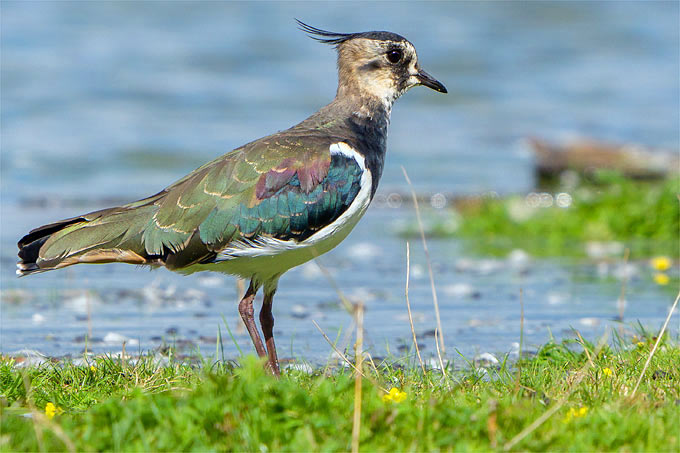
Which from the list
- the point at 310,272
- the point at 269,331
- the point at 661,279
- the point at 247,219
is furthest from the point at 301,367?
the point at 661,279

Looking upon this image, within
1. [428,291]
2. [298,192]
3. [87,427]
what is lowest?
[428,291]

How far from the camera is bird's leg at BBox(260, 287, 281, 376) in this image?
550 cm

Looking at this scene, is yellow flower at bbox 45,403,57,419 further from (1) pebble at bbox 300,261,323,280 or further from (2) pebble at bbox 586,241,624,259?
(2) pebble at bbox 586,241,624,259

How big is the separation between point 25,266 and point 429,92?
703 inches

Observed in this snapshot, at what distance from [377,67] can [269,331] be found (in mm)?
1946

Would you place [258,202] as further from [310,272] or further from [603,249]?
[603,249]

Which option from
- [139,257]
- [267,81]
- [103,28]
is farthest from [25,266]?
[103,28]

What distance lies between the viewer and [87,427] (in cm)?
365

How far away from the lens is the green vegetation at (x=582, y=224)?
10875mm

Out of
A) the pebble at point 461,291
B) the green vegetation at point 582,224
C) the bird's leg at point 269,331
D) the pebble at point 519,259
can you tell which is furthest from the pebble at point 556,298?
the bird's leg at point 269,331

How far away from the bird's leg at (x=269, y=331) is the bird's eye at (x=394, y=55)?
1797mm

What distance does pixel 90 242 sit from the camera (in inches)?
219

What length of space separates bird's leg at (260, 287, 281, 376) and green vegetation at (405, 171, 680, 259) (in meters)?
5.22

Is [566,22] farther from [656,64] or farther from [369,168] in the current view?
[369,168]
